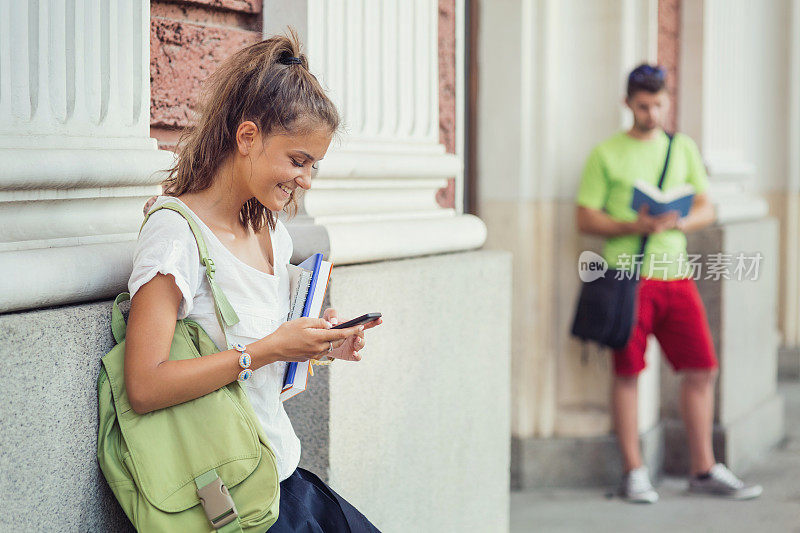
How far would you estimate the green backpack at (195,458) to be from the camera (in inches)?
73.9

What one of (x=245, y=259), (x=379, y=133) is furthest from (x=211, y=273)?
(x=379, y=133)

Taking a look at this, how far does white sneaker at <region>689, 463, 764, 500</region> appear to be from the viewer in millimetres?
5316

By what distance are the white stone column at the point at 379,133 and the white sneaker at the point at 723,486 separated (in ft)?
7.44

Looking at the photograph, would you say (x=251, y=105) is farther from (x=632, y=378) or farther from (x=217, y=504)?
(x=632, y=378)

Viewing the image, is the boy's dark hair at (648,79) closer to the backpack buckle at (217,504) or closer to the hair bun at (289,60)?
the hair bun at (289,60)

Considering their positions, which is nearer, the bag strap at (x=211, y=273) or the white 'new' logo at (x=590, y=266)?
the bag strap at (x=211, y=273)

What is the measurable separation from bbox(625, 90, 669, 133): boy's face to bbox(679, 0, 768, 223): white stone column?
1118 mm

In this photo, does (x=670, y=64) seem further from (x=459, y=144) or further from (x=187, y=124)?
A: (x=187, y=124)

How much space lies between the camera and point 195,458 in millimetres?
1899

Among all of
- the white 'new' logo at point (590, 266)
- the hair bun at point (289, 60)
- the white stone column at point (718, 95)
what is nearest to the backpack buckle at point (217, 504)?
the hair bun at point (289, 60)

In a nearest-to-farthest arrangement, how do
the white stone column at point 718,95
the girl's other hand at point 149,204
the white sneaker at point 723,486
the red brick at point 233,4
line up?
1. the girl's other hand at point 149,204
2. the red brick at point 233,4
3. the white sneaker at point 723,486
4. the white stone column at point 718,95

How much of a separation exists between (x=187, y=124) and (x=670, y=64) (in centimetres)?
422

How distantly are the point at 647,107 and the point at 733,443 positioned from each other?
2.07 metres

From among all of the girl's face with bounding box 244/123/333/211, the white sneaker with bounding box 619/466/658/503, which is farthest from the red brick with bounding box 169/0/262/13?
the white sneaker with bounding box 619/466/658/503
